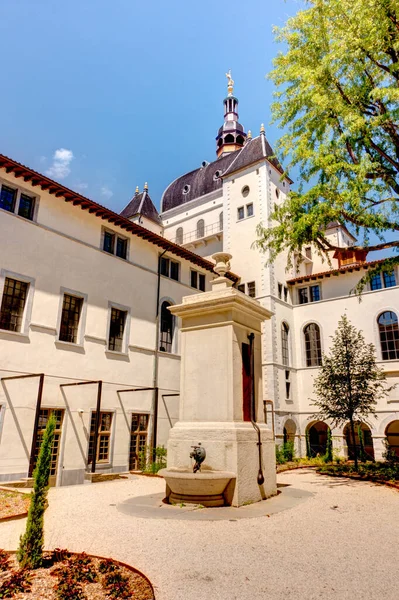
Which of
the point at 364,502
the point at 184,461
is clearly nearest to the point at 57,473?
the point at 184,461

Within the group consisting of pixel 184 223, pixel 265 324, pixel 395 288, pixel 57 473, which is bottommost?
pixel 57 473

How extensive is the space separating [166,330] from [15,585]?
64.0ft

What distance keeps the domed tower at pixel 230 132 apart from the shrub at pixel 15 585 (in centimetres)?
5788

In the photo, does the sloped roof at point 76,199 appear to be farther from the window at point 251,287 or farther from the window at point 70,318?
the window at point 251,287

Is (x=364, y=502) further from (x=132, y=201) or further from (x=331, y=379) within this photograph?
(x=132, y=201)

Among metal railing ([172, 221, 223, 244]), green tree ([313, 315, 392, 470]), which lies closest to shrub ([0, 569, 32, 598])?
green tree ([313, 315, 392, 470])

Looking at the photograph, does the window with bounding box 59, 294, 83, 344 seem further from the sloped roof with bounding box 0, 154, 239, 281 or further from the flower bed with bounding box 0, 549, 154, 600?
the flower bed with bounding box 0, 549, 154, 600

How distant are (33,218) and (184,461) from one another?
42.9 ft

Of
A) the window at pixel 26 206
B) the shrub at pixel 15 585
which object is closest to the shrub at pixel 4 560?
the shrub at pixel 15 585

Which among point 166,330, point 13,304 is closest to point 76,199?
point 13,304

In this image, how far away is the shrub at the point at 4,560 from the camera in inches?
179

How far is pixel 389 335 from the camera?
28328mm

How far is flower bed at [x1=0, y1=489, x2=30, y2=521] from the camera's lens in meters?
7.71

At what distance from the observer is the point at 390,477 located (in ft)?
45.1
